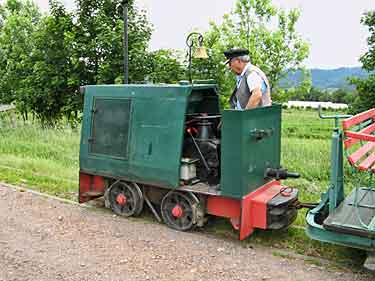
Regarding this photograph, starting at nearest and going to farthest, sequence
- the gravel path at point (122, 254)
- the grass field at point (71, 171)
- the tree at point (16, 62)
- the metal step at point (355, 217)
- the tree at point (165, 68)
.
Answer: the metal step at point (355, 217), the gravel path at point (122, 254), the grass field at point (71, 171), the tree at point (165, 68), the tree at point (16, 62)

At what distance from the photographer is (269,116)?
18.0 ft

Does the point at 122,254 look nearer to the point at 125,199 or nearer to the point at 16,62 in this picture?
the point at 125,199

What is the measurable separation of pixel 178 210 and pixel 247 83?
1.72 meters

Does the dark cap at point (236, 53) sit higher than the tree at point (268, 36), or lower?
lower

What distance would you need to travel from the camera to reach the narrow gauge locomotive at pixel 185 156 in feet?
16.7

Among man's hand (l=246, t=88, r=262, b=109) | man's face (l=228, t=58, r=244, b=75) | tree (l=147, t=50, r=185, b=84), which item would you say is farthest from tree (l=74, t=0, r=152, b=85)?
man's hand (l=246, t=88, r=262, b=109)

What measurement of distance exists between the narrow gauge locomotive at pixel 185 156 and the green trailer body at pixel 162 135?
11 mm

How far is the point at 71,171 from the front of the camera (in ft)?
28.2

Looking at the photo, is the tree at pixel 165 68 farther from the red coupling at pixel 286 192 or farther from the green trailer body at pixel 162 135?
the red coupling at pixel 286 192

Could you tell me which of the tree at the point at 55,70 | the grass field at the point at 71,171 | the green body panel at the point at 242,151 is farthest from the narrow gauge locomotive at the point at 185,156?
the tree at the point at 55,70

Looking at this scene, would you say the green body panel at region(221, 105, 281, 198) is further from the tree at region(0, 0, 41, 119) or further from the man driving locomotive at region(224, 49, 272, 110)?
the tree at region(0, 0, 41, 119)

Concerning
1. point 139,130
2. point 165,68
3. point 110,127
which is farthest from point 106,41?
point 139,130

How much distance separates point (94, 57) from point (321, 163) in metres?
8.88

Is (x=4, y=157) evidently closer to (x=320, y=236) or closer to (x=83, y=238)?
(x=83, y=238)
